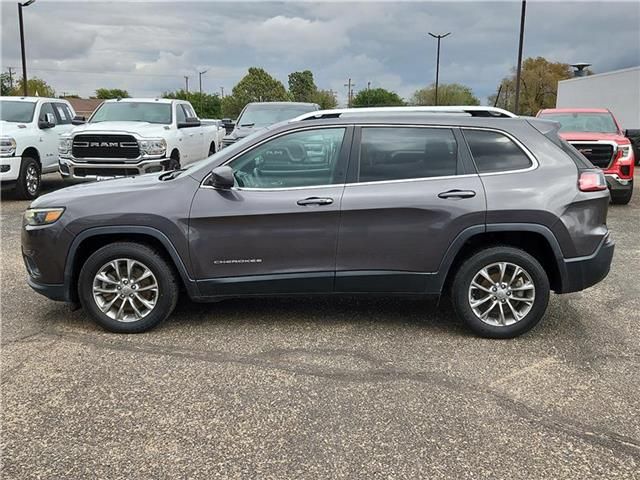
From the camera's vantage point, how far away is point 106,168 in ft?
34.2

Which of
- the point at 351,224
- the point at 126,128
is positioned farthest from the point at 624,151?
the point at 126,128

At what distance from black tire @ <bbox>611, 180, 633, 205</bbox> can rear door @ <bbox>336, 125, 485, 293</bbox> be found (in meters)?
→ 7.83

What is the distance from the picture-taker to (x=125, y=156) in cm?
1041

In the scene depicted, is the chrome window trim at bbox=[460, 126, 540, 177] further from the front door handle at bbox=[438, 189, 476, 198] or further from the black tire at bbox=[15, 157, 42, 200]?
the black tire at bbox=[15, 157, 42, 200]

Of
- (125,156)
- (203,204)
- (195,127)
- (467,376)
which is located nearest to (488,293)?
(467,376)

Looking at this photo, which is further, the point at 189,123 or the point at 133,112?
the point at 189,123

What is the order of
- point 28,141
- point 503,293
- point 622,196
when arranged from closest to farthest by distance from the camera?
point 503,293 < point 622,196 < point 28,141

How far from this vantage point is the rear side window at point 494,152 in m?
4.26

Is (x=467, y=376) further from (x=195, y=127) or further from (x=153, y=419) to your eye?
(x=195, y=127)

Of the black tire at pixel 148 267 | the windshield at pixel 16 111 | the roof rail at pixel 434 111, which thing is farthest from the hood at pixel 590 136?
the windshield at pixel 16 111

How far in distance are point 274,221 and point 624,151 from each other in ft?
28.4

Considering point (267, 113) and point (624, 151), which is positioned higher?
point (267, 113)

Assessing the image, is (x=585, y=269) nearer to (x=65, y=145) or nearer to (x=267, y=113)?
(x=65, y=145)

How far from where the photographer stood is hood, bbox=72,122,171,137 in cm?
1045
